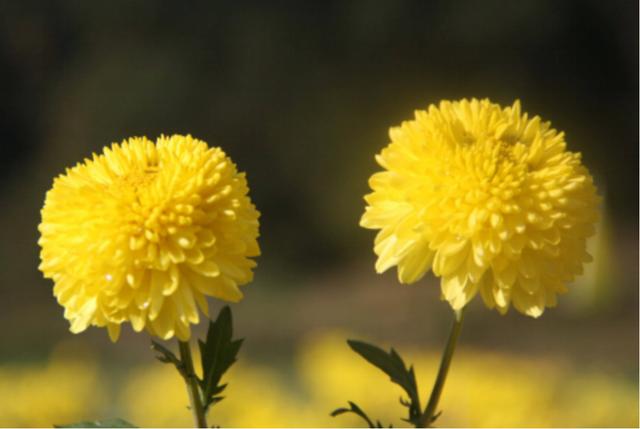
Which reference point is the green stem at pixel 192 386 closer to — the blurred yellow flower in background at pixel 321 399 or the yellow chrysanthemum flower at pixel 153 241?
the yellow chrysanthemum flower at pixel 153 241

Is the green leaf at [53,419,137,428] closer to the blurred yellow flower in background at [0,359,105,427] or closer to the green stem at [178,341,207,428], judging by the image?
the green stem at [178,341,207,428]

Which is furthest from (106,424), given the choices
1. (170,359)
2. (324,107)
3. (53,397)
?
(324,107)

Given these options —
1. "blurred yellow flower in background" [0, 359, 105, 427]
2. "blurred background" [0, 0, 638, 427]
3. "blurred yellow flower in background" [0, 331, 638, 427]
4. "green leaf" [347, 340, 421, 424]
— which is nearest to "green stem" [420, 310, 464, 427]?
"green leaf" [347, 340, 421, 424]

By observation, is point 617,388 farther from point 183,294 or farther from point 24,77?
point 24,77

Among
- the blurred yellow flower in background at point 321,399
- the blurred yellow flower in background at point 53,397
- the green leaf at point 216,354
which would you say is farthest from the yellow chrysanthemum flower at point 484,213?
the blurred yellow flower in background at point 53,397

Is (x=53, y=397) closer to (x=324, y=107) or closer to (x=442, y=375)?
(x=442, y=375)

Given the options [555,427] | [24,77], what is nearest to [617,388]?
[555,427]

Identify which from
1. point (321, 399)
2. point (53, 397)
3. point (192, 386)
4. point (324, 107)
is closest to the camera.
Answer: point (192, 386)
